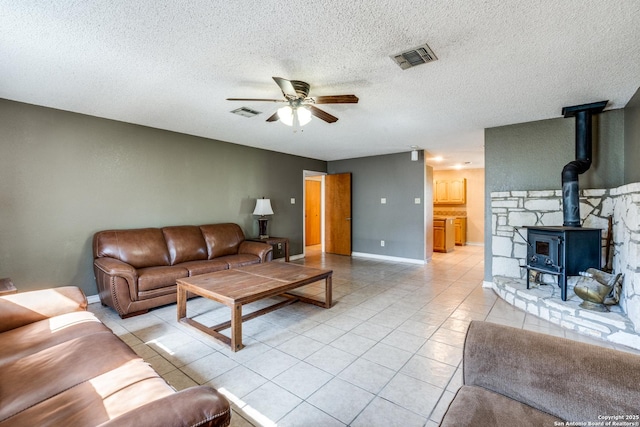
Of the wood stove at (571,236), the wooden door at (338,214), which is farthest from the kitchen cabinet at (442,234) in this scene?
the wood stove at (571,236)

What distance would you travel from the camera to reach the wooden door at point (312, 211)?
28.0 feet

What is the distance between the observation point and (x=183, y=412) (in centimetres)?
88

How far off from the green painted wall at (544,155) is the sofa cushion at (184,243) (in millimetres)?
4245

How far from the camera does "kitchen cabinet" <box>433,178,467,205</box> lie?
8.56 metres

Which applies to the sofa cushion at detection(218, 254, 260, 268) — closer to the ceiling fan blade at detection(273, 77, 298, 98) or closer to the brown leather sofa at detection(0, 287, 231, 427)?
the brown leather sofa at detection(0, 287, 231, 427)

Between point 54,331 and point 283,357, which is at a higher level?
point 54,331

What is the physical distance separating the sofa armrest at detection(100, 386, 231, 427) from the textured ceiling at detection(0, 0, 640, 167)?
1.95 meters

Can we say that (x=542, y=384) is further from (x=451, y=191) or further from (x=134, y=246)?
(x=451, y=191)

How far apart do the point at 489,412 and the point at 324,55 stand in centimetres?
234

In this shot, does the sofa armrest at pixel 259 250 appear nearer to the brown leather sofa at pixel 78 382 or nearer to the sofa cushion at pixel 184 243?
the sofa cushion at pixel 184 243

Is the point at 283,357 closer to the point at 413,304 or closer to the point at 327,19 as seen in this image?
the point at 413,304

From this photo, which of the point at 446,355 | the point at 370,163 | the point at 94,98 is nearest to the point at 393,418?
the point at 446,355

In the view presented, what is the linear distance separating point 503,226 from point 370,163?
3.20 meters

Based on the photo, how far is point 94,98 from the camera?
3.05 metres
